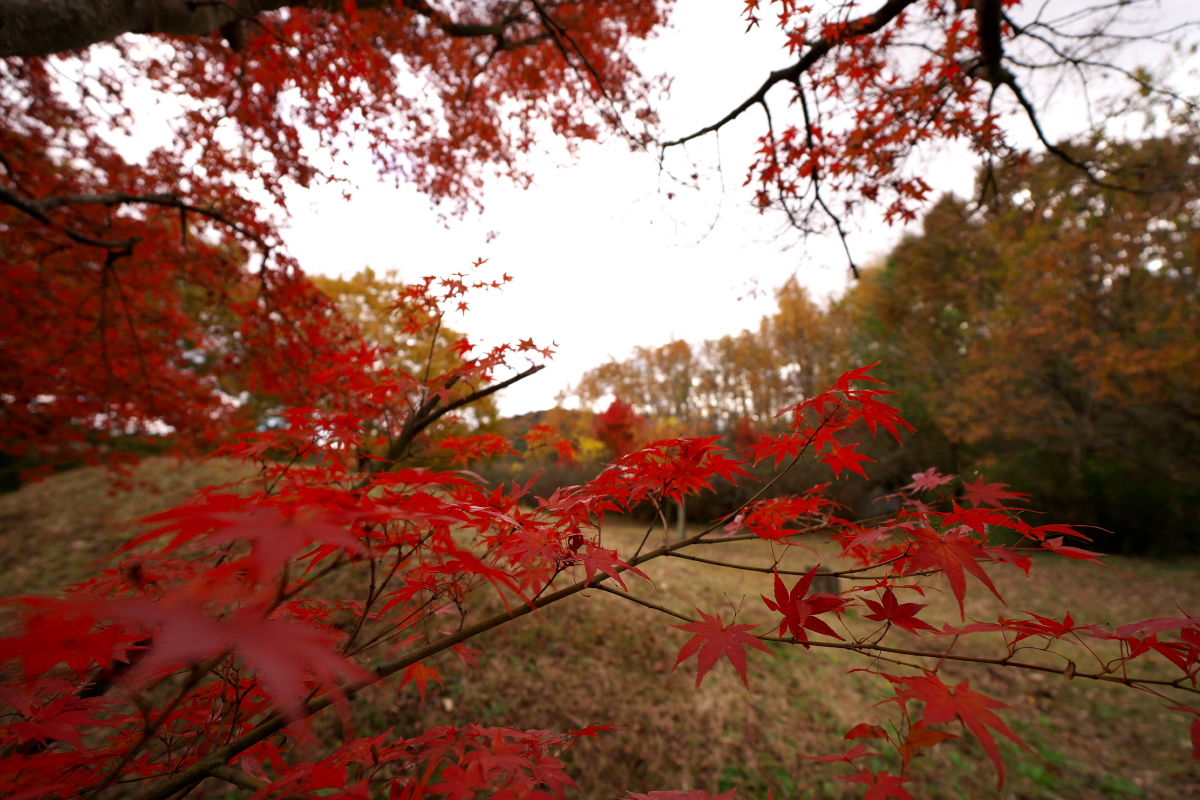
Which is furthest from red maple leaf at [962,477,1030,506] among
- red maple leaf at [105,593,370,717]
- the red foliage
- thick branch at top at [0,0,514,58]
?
the red foliage

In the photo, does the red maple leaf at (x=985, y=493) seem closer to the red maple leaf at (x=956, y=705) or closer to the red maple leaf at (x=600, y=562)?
the red maple leaf at (x=956, y=705)

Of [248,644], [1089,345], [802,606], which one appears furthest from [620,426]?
[248,644]

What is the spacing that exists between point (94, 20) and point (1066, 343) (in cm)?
1230

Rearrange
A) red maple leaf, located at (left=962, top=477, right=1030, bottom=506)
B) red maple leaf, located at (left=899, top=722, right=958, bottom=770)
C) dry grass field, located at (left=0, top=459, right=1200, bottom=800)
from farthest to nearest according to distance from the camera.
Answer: dry grass field, located at (left=0, top=459, right=1200, bottom=800), red maple leaf, located at (left=962, top=477, right=1030, bottom=506), red maple leaf, located at (left=899, top=722, right=958, bottom=770)

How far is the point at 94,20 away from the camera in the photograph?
2.21 metres

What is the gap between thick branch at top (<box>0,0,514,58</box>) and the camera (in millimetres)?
2031

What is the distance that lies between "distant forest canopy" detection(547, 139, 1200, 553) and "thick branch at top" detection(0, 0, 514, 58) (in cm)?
582

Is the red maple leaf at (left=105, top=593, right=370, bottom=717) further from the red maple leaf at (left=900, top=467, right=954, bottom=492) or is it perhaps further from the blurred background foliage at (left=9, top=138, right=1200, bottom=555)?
the blurred background foliage at (left=9, top=138, right=1200, bottom=555)

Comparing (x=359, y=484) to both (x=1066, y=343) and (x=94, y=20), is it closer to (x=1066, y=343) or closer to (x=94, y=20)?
(x=94, y=20)

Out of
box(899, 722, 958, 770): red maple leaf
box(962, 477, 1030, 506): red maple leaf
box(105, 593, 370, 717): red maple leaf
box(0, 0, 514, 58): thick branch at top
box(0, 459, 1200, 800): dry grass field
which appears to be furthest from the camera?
box(0, 459, 1200, 800): dry grass field

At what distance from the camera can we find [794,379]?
58.0 ft

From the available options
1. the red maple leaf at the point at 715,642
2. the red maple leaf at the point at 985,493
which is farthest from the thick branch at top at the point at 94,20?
the red maple leaf at the point at 985,493

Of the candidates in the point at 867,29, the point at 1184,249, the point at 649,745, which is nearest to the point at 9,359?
the point at 649,745

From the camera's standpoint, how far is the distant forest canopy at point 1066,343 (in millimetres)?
6773
